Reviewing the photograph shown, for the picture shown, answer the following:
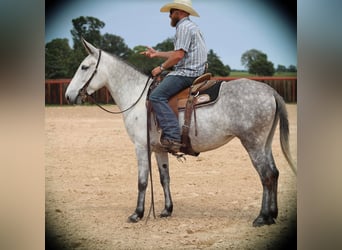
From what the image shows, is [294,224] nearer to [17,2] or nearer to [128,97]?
[128,97]

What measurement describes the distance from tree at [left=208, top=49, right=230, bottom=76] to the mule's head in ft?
2.94

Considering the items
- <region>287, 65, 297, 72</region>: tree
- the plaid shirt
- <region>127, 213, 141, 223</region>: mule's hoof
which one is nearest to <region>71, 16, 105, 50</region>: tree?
the plaid shirt

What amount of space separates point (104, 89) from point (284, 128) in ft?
4.92

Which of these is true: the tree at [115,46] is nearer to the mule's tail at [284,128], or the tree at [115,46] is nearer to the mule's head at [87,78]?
the mule's head at [87,78]

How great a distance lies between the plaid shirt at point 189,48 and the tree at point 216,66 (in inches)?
3.7

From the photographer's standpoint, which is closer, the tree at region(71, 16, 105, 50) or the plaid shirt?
the plaid shirt

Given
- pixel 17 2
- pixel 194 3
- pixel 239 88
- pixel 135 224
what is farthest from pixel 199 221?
pixel 17 2

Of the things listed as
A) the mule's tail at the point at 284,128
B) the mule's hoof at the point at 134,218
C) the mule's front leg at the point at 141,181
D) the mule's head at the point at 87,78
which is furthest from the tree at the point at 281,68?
the mule's hoof at the point at 134,218

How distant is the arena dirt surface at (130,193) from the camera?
379 cm

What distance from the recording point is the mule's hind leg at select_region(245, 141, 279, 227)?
3643 mm

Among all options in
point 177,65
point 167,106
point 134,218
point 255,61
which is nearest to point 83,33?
point 177,65

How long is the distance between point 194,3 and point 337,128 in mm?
1555

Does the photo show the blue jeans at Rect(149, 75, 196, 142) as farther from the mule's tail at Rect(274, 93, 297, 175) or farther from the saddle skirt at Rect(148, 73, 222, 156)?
the mule's tail at Rect(274, 93, 297, 175)

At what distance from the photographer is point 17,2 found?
12.5ft
